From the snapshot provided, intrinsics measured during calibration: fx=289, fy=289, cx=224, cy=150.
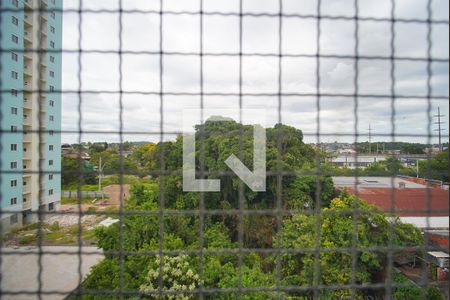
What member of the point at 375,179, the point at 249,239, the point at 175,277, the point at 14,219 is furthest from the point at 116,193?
the point at 249,239

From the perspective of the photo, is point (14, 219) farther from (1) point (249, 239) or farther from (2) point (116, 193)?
(1) point (249, 239)

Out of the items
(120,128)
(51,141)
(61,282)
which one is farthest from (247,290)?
(61,282)

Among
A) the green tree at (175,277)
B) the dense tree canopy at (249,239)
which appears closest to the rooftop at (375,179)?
the dense tree canopy at (249,239)

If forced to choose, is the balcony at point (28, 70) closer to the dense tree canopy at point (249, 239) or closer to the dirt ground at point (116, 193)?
the dirt ground at point (116, 193)

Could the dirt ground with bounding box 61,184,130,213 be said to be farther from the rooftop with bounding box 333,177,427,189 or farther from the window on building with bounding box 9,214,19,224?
the rooftop with bounding box 333,177,427,189

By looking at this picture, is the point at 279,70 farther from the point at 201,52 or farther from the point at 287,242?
the point at 287,242

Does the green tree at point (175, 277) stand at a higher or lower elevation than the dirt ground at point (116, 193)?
lower

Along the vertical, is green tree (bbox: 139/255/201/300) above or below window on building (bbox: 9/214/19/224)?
below

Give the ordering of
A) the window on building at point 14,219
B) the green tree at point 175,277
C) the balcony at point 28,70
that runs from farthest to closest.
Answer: the green tree at point 175,277 < the balcony at point 28,70 < the window on building at point 14,219

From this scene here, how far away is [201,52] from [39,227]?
2.17 feet

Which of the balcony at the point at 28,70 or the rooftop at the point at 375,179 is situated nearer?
the rooftop at the point at 375,179

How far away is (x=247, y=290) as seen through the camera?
818mm

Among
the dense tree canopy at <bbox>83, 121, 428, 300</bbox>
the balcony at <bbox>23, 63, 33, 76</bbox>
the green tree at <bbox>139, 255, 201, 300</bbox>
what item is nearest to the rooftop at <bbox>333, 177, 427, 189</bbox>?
the dense tree canopy at <bbox>83, 121, 428, 300</bbox>

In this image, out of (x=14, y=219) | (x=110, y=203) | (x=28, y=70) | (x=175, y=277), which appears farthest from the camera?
(x=175, y=277)
